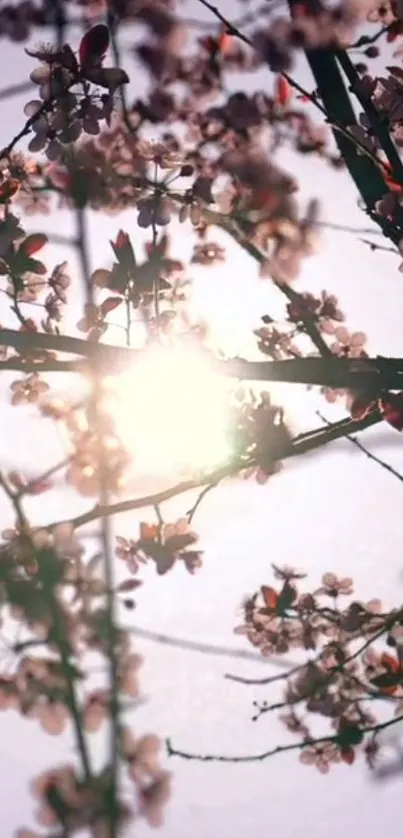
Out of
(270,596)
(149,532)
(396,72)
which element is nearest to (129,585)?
(149,532)

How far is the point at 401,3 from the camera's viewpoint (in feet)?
11.3

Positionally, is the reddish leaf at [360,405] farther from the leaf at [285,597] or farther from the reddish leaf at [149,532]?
the leaf at [285,597]

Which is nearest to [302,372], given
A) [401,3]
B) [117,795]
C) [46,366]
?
[46,366]

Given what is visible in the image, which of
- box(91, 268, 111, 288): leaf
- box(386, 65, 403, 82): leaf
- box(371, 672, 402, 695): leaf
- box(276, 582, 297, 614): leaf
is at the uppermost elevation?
box(386, 65, 403, 82): leaf

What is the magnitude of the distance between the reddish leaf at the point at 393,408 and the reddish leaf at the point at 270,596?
1.61 meters

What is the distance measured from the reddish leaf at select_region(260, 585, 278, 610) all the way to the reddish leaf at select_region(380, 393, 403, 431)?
1610mm

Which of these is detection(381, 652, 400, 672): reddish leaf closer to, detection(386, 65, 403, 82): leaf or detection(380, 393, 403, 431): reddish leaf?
detection(380, 393, 403, 431): reddish leaf

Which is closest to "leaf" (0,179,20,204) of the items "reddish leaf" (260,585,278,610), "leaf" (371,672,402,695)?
"reddish leaf" (260,585,278,610)

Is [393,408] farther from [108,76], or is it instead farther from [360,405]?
[108,76]

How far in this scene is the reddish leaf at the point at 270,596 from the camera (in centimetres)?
473

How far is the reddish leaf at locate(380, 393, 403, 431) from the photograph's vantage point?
344 centimetres

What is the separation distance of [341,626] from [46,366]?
244 centimetres

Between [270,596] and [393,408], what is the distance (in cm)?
169

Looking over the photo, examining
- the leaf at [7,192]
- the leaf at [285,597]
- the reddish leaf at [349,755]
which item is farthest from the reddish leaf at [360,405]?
the reddish leaf at [349,755]
